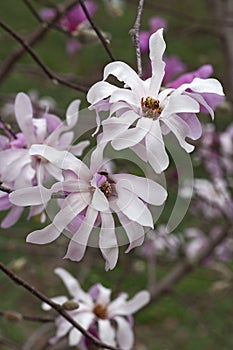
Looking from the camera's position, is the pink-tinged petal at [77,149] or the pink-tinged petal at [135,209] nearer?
the pink-tinged petal at [135,209]

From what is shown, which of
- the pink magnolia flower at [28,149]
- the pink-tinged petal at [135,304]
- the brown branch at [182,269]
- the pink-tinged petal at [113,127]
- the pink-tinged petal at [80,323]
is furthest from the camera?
the brown branch at [182,269]

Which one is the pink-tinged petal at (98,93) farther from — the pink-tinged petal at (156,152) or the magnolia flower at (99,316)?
the magnolia flower at (99,316)

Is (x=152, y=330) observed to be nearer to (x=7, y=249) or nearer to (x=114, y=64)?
(x=7, y=249)

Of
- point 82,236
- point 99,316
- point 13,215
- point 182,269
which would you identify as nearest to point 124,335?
point 99,316

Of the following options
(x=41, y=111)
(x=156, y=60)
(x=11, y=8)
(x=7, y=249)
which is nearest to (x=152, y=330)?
(x=7, y=249)

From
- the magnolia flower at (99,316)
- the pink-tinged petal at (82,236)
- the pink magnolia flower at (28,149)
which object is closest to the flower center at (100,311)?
the magnolia flower at (99,316)

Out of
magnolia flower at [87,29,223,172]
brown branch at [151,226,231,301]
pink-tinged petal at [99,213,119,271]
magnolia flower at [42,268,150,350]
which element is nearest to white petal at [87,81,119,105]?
magnolia flower at [87,29,223,172]

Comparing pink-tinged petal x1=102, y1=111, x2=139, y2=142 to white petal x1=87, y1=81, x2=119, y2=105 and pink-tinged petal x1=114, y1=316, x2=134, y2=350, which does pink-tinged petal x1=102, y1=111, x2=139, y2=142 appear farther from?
pink-tinged petal x1=114, y1=316, x2=134, y2=350
